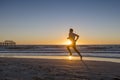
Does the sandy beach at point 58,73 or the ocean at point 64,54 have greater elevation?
the sandy beach at point 58,73

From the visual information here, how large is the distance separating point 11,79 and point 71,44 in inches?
336

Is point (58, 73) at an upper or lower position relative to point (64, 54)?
upper

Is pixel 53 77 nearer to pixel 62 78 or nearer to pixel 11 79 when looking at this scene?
pixel 62 78

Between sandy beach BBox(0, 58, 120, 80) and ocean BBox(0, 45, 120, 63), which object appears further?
ocean BBox(0, 45, 120, 63)

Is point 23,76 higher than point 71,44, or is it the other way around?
point 71,44

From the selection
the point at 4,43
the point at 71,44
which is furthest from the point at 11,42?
the point at 71,44

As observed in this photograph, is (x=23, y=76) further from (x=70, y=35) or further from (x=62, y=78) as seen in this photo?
(x=70, y=35)

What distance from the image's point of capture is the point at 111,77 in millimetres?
11117

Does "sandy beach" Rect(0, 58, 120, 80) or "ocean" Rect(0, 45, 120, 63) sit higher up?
"sandy beach" Rect(0, 58, 120, 80)

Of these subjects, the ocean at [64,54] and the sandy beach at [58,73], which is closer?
the sandy beach at [58,73]

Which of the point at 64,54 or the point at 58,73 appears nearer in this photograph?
the point at 58,73

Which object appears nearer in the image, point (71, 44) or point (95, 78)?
point (95, 78)

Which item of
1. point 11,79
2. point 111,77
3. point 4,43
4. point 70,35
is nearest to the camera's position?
point 11,79

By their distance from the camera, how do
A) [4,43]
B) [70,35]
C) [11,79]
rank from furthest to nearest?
[4,43], [70,35], [11,79]
